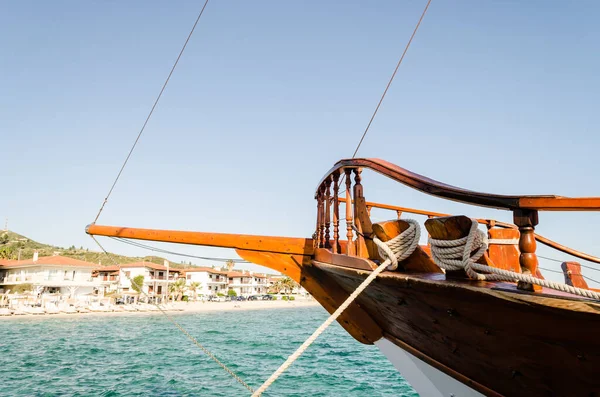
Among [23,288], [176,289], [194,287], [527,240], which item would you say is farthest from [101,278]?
[527,240]

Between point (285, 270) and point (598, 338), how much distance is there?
3.66 meters

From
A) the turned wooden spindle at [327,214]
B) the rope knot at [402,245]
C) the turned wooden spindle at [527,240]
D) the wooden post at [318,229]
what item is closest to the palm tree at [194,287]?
the wooden post at [318,229]

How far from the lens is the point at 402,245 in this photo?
2.17m

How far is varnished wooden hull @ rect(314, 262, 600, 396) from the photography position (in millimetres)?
1259

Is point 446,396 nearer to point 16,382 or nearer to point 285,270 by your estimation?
point 285,270

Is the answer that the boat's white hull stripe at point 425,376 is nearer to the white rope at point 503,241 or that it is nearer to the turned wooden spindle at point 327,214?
the white rope at point 503,241

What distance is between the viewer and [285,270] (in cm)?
466

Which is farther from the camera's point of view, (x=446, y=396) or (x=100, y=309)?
(x=100, y=309)

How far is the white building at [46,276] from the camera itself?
47.3 metres

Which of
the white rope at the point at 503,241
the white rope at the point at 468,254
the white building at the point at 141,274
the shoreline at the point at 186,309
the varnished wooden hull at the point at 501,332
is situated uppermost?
the white rope at the point at 503,241

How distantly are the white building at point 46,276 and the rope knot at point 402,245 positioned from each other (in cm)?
5534

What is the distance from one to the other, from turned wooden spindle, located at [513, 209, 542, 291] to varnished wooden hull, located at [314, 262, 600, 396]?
0.11m

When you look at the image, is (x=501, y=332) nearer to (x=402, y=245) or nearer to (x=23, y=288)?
(x=402, y=245)

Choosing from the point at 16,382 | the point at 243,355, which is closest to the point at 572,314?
the point at 16,382
